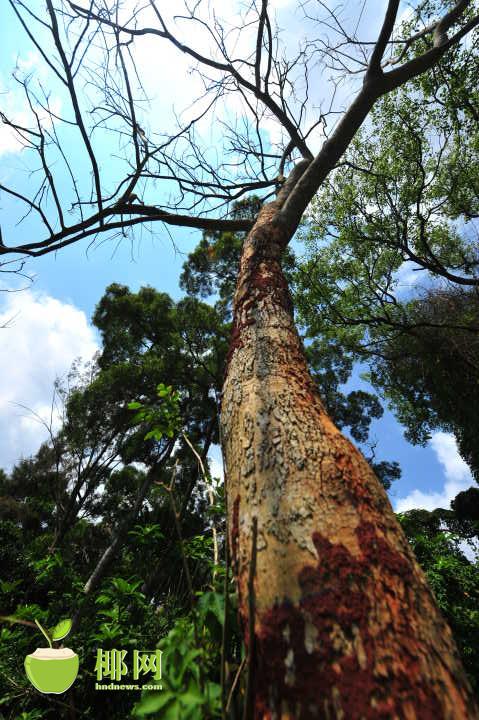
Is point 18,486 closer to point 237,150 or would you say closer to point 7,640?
point 7,640

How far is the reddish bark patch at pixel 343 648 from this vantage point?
0.50m

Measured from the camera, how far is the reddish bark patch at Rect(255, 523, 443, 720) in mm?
498

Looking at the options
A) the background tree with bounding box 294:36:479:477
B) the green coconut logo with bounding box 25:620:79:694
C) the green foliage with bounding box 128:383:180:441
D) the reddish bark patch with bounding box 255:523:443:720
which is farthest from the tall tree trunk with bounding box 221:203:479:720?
the background tree with bounding box 294:36:479:477

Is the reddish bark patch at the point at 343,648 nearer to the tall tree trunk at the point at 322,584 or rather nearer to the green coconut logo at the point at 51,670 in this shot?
the tall tree trunk at the point at 322,584

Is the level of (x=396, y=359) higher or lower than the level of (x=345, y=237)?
lower

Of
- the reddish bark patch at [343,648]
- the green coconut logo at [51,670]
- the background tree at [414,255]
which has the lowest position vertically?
the green coconut logo at [51,670]

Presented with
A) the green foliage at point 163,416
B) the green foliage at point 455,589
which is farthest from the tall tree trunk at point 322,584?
the green foliage at point 455,589

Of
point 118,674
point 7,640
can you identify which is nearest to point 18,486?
point 7,640

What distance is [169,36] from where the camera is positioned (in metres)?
2.74

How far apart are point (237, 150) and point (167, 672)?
5.00 metres

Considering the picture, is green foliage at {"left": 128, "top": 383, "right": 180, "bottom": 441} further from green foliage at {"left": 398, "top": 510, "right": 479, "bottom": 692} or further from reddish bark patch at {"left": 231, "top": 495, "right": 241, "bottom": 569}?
green foliage at {"left": 398, "top": 510, "right": 479, "bottom": 692}

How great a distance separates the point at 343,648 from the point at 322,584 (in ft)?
0.33

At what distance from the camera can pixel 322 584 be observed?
64 centimetres

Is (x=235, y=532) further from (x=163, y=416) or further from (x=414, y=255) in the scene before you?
(x=414, y=255)
